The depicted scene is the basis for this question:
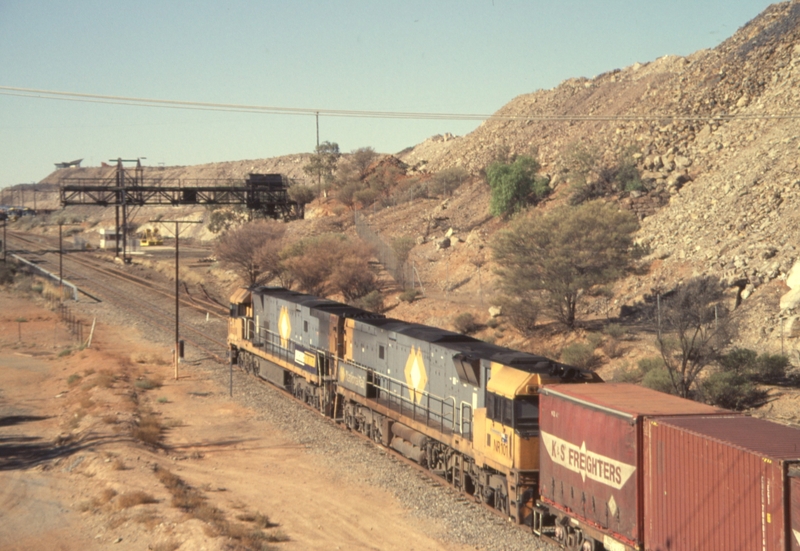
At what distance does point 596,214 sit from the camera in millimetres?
42531

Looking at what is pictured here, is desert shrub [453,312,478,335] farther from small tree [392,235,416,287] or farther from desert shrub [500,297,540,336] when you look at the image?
small tree [392,235,416,287]

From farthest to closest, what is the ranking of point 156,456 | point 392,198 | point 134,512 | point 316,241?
point 392,198
point 316,241
point 156,456
point 134,512

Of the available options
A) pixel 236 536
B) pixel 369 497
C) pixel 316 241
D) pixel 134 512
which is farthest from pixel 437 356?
pixel 316 241

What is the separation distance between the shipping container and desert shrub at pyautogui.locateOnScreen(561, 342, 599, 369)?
2200cm

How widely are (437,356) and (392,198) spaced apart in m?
71.7

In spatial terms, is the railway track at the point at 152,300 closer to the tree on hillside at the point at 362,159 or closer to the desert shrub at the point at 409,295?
the desert shrub at the point at 409,295

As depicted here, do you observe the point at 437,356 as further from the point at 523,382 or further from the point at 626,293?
the point at 626,293

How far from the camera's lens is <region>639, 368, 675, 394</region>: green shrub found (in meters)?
29.0

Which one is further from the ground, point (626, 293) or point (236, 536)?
point (626, 293)

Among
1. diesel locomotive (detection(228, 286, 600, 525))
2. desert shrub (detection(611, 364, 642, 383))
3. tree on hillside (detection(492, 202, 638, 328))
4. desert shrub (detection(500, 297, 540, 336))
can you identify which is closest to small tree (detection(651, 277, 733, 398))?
desert shrub (detection(611, 364, 642, 383))

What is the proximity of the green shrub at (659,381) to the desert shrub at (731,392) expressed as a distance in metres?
1.28

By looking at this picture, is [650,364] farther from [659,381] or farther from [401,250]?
[401,250]

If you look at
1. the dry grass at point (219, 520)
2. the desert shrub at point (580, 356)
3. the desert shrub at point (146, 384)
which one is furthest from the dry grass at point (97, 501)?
the desert shrub at point (580, 356)

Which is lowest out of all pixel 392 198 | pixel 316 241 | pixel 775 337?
pixel 775 337
